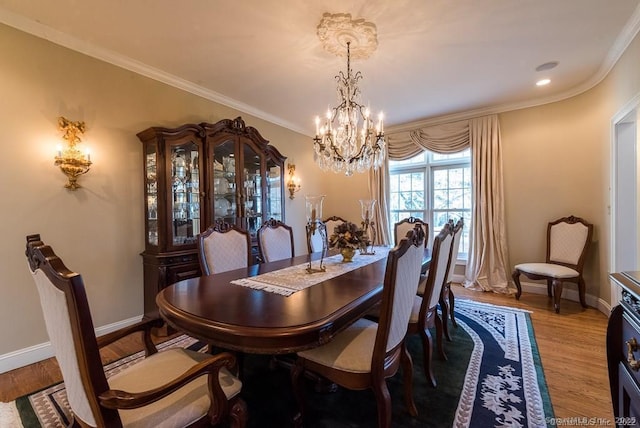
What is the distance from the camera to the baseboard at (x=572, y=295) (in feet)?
10.2

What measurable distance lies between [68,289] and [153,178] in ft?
7.67

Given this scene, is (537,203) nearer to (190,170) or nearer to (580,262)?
(580,262)

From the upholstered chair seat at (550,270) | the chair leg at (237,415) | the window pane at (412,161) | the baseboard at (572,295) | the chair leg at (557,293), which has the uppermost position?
the window pane at (412,161)

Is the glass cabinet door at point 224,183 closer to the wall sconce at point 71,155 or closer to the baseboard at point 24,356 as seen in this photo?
the wall sconce at point 71,155

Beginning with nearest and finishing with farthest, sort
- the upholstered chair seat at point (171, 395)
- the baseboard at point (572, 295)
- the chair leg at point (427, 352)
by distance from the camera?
the upholstered chair seat at point (171, 395) < the chair leg at point (427, 352) < the baseboard at point (572, 295)

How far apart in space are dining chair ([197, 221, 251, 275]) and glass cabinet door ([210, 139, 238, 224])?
772 mm

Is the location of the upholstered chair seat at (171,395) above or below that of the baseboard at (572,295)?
above

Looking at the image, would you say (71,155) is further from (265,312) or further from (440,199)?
(440,199)

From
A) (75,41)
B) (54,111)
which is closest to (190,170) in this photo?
(54,111)

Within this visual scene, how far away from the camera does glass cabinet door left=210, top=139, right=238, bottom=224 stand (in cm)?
324

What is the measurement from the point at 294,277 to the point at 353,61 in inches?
85.6

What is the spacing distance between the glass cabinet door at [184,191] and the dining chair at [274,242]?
81 centimetres

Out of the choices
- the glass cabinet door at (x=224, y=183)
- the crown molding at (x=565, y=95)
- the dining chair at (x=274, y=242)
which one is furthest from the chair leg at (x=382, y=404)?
the crown molding at (x=565, y=95)

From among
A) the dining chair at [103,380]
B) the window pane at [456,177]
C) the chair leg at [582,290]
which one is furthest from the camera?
the window pane at [456,177]
